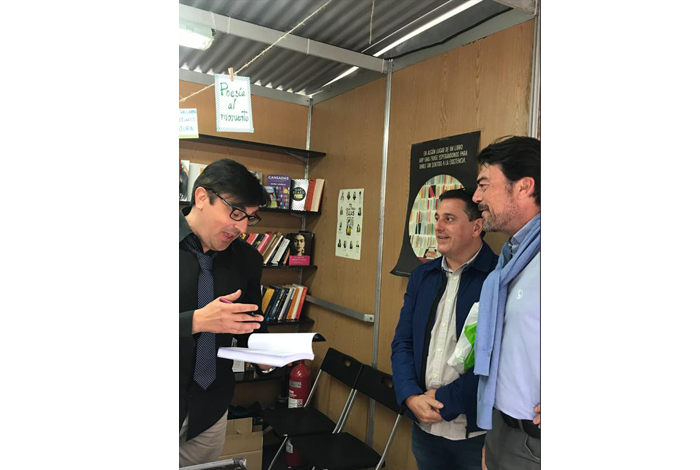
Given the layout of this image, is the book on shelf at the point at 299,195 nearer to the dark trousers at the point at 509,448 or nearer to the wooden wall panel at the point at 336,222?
the wooden wall panel at the point at 336,222

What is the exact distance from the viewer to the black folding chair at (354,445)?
1.96 meters

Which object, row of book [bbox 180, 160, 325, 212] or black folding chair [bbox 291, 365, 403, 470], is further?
row of book [bbox 180, 160, 325, 212]

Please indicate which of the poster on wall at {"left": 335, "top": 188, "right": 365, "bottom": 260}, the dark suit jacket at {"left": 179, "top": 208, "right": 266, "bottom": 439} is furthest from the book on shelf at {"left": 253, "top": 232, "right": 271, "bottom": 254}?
the dark suit jacket at {"left": 179, "top": 208, "right": 266, "bottom": 439}

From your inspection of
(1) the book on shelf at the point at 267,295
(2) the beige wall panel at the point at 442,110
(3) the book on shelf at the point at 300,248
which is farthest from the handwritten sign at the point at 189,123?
(3) the book on shelf at the point at 300,248

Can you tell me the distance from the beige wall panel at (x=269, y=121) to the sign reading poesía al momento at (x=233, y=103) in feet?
6.05

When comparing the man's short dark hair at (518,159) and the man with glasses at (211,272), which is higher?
the man's short dark hair at (518,159)

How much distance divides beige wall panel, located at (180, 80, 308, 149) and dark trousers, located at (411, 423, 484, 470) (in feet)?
7.20

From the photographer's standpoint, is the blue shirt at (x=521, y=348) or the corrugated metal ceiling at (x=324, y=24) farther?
the corrugated metal ceiling at (x=324, y=24)

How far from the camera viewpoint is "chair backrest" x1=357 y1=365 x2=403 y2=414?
7.12 ft

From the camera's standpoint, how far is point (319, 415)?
8.30 feet

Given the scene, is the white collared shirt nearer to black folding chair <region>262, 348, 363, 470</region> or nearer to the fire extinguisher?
black folding chair <region>262, 348, 363, 470</region>
